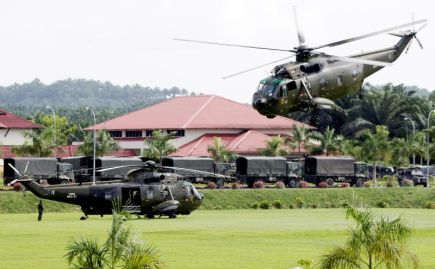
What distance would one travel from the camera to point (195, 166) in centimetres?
10712

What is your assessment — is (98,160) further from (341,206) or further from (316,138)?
(316,138)

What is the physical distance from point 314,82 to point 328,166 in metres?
68.4

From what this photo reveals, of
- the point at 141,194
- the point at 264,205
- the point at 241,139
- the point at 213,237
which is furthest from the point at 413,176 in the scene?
the point at 213,237

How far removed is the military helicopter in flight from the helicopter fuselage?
84.9 ft

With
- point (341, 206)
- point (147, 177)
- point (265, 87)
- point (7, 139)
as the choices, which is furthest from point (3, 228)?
point (7, 139)

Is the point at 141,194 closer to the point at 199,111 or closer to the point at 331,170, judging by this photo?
the point at 331,170

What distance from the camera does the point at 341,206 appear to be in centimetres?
9594

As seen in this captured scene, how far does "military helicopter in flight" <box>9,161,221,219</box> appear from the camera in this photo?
71750 mm

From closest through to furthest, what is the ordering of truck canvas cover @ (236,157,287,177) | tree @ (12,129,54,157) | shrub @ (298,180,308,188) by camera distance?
truck canvas cover @ (236,157,287,177), shrub @ (298,180,308,188), tree @ (12,129,54,157)

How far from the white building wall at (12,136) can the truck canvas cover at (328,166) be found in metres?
45.3

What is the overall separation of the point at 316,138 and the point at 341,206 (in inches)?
1295

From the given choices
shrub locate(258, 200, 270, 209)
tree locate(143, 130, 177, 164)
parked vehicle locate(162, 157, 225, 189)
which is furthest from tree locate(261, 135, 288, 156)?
shrub locate(258, 200, 270, 209)

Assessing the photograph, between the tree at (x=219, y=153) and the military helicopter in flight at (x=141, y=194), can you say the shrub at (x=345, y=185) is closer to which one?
the tree at (x=219, y=153)

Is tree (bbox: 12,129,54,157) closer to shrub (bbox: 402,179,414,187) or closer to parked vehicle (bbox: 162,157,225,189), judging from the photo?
parked vehicle (bbox: 162,157,225,189)
